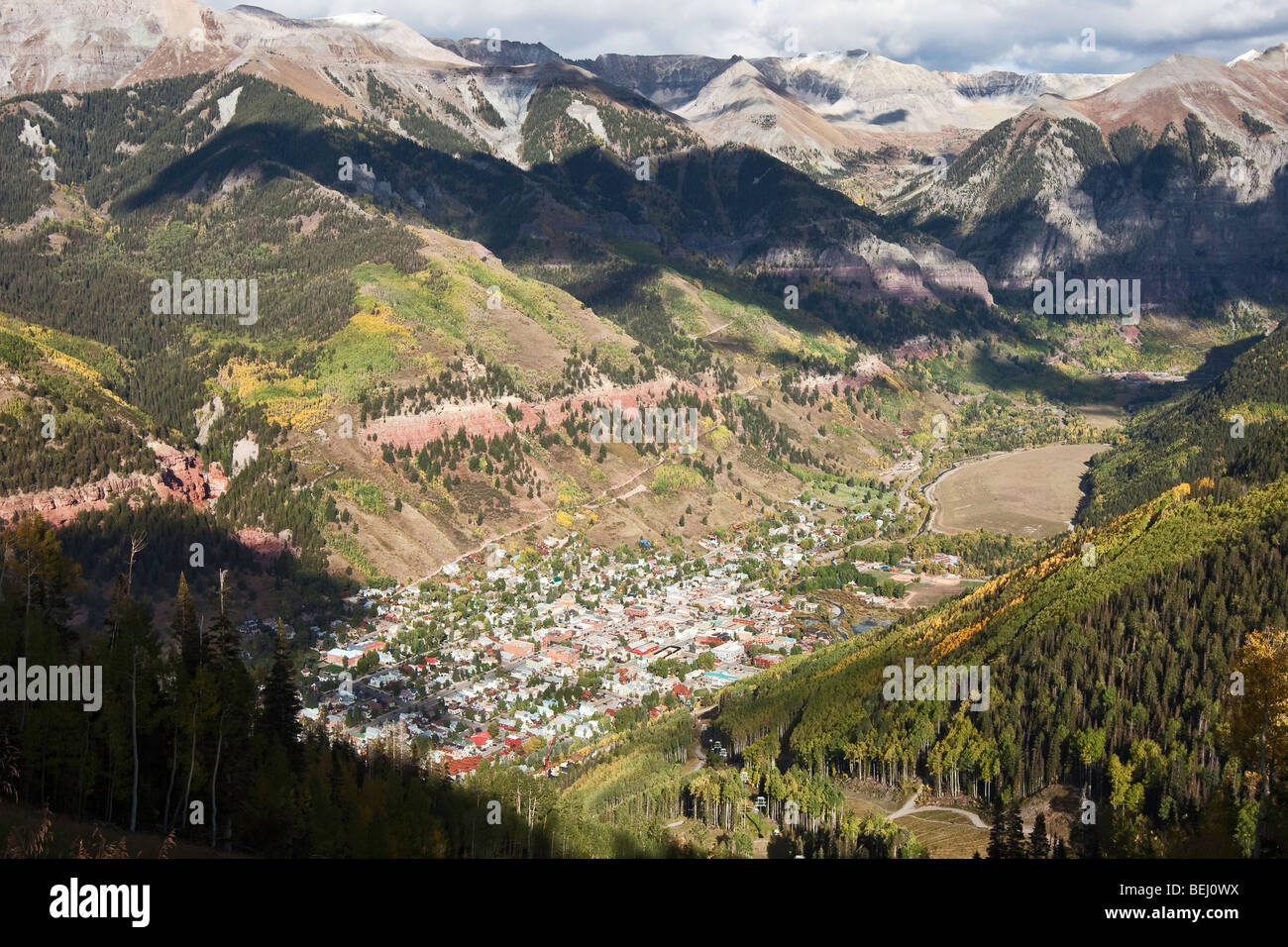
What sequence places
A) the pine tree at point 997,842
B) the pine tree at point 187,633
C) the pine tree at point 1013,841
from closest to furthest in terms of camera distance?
the pine tree at point 187,633
the pine tree at point 1013,841
the pine tree at point 997,842

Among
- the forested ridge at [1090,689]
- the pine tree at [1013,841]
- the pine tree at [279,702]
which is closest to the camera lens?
the pine tree at [1013,841]

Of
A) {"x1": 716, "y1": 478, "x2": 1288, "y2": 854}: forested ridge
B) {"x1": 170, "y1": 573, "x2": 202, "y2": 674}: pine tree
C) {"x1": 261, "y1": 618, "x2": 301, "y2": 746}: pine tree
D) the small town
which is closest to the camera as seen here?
{"x1": 170, "y1": 573, "x2": 202, "y2": 674}: pine tree

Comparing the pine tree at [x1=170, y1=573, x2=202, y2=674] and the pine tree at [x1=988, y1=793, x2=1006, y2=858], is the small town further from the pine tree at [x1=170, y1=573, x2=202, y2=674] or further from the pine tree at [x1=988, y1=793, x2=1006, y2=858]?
the pine tree at [x1=988, y1=793, x2=1006, y2=858]

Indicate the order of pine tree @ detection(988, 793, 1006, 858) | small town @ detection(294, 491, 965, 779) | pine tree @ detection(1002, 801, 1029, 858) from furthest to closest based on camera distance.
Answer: small town @ detection(294, 491, 965, 779) < pine tree @ detection(988, 793, 1006, 858) < pine tree @ detection(1002, 801, 1029, 858)

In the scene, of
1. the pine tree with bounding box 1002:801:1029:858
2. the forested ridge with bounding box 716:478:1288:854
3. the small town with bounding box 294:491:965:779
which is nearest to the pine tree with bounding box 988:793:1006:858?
the pine tree with bounding box 1002:801:1029:858

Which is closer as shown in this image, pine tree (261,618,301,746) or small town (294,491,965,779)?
pine tree (261,618,301,746)

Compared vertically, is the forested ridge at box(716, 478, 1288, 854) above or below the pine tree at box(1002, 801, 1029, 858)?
above

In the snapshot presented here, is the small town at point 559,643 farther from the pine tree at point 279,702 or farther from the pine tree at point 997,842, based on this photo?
the pine tree at point 997,842

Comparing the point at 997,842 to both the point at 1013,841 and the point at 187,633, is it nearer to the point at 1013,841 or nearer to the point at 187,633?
the point at 1013,841

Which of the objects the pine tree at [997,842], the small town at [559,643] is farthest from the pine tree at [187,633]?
the pine tree at [997,842]

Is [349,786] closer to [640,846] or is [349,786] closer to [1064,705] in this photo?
[640,846]

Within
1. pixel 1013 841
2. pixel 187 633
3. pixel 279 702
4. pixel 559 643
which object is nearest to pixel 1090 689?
pixel 1013 841
